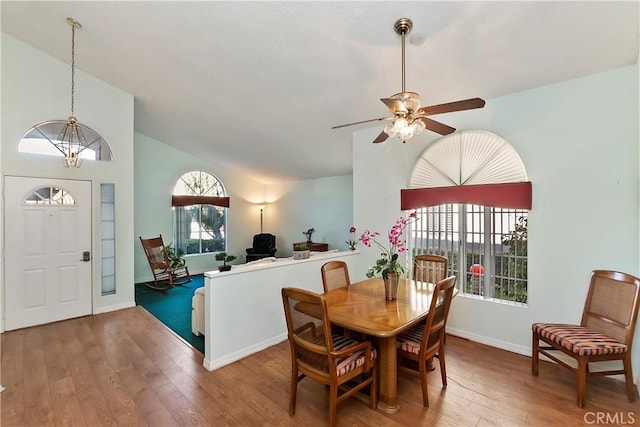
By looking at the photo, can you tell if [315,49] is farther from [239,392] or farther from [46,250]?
[46,250]

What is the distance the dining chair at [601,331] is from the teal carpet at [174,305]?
3408 millimetres

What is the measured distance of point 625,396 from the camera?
2.33 m

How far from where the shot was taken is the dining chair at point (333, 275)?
9.33 ft

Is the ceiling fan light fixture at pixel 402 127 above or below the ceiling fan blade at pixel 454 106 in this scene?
below

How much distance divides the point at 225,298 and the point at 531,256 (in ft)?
10.5

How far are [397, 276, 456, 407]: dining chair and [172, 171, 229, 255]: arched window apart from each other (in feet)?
19.7

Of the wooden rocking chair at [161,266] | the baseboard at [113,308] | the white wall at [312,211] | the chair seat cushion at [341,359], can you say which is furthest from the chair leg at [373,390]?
the wooden rocking chair at [161,266]

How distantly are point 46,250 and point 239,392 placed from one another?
3.60 meters

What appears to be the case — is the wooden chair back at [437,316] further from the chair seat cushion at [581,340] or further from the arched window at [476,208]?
the arched window at [476,208]

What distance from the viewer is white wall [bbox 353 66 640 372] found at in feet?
8.34

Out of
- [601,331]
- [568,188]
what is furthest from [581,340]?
[568,188]

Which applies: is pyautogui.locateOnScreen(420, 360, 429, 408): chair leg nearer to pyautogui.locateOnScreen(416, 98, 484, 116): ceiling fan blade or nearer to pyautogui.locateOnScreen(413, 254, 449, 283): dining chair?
pyautogui.locateOnScreen(413, 254, 449, 283): dining chair

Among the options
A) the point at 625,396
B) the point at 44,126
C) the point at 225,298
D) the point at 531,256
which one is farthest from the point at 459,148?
the point at 44,126

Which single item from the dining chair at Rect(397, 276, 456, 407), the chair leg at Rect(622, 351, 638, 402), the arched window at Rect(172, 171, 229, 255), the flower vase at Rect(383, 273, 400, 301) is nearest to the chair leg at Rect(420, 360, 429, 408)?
the dining chair at Rect(397, 276, 456, 407)
